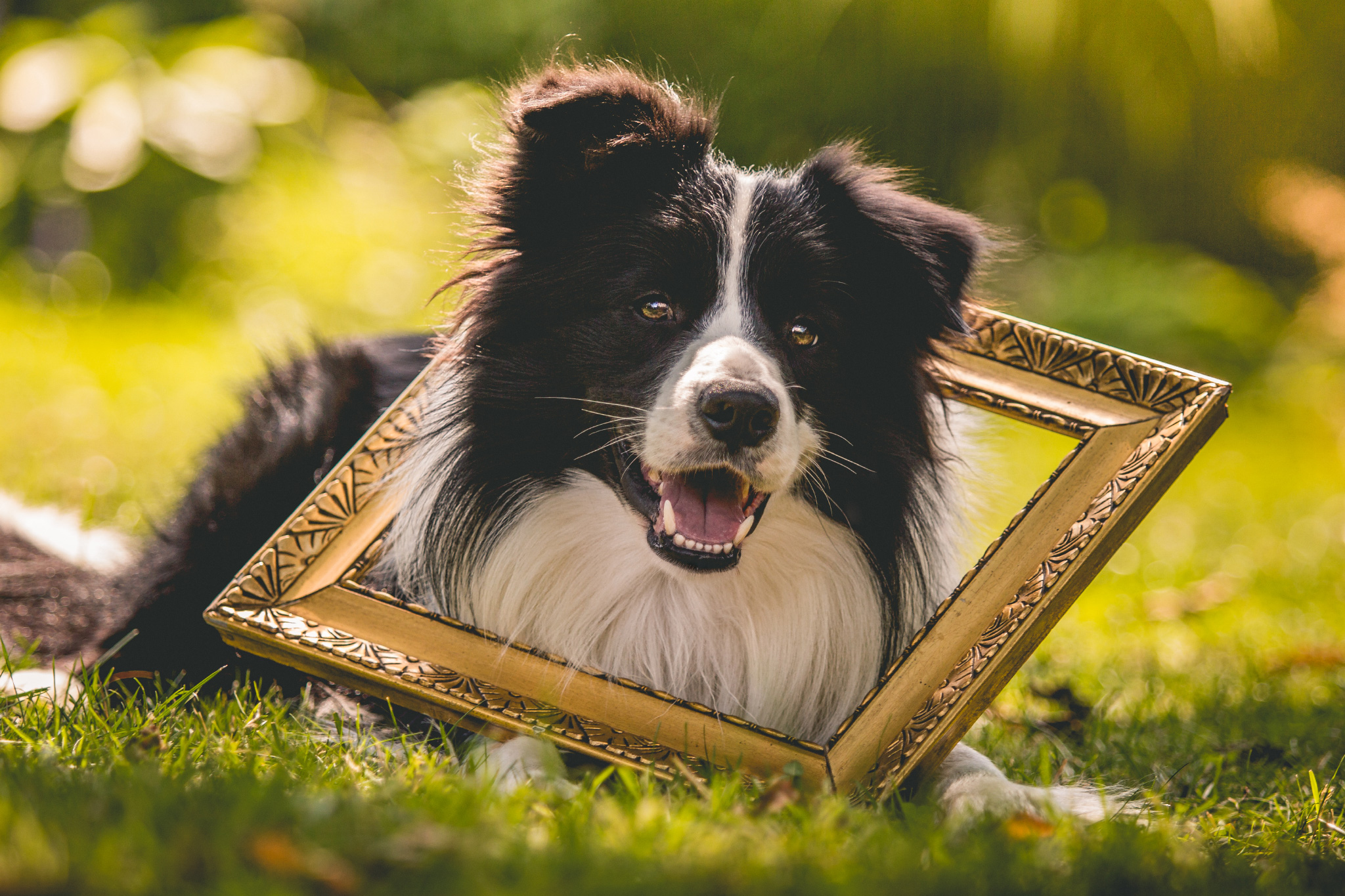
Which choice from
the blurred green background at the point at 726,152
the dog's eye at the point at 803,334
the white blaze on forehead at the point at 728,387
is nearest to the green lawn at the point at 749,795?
the white blaze on forehead at the point at 728,387

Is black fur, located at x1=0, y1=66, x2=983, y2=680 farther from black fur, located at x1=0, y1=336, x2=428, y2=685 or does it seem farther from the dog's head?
black fur, located at x1=0, y1=336, x2=428, y2=685

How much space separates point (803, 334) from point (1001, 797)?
41.7 inches

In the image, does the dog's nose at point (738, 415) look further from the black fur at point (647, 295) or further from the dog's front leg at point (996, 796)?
the dog's front leg at point (996, 796)

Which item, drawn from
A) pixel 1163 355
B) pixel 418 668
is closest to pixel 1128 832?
pixel 418 668

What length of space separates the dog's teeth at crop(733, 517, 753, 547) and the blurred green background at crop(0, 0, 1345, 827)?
3307 mm

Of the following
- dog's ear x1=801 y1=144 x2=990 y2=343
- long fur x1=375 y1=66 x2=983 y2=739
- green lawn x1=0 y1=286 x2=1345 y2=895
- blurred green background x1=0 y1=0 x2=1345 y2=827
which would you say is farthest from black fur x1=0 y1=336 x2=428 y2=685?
blurred green background x1=0 y1=0 x2=1345 y2=827

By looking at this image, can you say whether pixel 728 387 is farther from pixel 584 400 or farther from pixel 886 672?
pixel 886 672

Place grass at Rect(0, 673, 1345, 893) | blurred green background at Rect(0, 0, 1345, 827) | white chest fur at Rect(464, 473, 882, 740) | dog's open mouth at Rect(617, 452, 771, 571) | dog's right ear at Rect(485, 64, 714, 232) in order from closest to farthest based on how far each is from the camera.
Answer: grass at Rect(0, 673, 1345, 893) < dog's open mouth at Rect(617, 452, 771, 571) < dog's right ear at Rect(485, 64, 714, 232) < white chest fur at Rect(464, 473, 882, 740) < blurred green background at Rect(0, 0, 1345, 827)

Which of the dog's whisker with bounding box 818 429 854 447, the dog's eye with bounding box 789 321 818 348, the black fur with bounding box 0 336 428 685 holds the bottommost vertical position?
the black fur with bounding box 0 336 428 685

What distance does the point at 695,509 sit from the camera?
237cm

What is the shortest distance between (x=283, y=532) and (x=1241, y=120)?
9.61 metres

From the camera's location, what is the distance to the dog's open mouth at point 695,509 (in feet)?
7.65

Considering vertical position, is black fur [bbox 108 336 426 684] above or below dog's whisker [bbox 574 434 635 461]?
below

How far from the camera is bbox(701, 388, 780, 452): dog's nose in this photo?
7.09ft
